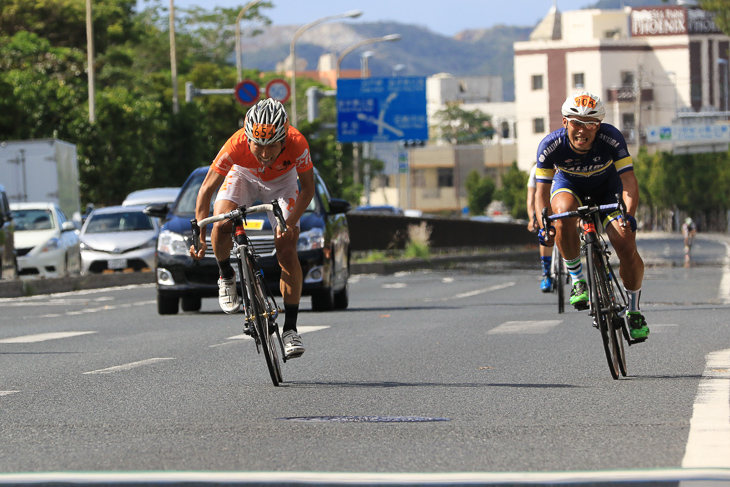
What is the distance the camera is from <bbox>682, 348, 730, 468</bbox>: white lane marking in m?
5.60

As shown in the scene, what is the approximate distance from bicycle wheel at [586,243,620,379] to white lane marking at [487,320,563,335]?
13.5ft

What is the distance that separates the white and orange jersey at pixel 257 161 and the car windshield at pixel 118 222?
18562 mm

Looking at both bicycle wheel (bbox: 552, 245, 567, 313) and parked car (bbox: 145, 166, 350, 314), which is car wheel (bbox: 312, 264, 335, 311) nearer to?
parked car (bbox: 145, 166, 350, 314)

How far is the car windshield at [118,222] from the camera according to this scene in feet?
89.2

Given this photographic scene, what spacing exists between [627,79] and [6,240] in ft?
314

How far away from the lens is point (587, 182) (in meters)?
9.34

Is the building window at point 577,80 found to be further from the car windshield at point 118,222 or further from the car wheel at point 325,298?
the car wheel at point 325,298

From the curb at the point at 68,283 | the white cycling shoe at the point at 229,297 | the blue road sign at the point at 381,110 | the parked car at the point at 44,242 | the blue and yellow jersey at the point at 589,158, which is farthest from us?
the blue road sign at the point at 381,110

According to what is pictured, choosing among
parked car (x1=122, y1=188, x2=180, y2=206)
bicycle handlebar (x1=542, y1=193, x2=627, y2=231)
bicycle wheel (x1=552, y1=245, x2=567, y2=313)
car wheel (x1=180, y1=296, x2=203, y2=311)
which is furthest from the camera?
parked car (x1=122, y1=188, x2=180, y2=206)

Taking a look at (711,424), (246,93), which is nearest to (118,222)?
(246,93)

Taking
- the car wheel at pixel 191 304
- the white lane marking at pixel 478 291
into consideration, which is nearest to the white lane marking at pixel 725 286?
the white lane marking at pixel 478 291

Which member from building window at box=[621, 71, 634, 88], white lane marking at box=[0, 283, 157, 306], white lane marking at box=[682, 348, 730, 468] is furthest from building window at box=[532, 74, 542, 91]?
white lane marking at box=[682, 348, 730, 468]

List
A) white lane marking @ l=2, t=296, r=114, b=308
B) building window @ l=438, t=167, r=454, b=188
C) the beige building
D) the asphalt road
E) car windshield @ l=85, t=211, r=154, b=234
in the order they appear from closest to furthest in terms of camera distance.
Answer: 1. the asphalt road
2. white lane marking @ l=2, t=296, r=114, b=308
3. car windshield @ l=85, t=211, r=154, b=234
4. the beige building
5. building window @ l=438, t=167, r=454, b=188

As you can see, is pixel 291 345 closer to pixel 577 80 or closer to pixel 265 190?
pixel 265 190
